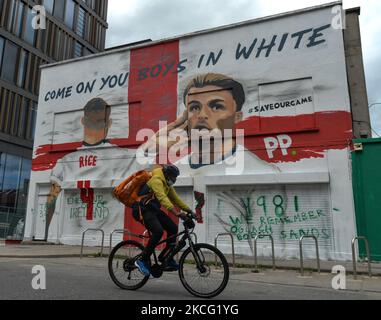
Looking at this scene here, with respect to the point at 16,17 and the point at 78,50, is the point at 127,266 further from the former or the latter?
the point at 78,50

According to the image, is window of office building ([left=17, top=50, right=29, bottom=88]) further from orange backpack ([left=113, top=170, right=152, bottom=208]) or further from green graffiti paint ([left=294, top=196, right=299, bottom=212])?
orange backpack ([left=113, top=170, right=152, bottom=208])

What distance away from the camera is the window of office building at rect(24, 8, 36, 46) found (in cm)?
3428

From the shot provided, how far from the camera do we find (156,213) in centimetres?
614

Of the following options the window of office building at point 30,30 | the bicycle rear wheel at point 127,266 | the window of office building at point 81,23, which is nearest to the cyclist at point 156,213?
the bicycle rear wheel at point 127,266

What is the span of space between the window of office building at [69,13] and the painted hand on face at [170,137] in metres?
26.8

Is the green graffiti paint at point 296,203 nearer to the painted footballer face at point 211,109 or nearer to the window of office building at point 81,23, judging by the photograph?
the painted footballer face at point 211,109

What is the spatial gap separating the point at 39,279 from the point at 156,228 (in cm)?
275

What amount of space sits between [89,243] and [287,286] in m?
11.1

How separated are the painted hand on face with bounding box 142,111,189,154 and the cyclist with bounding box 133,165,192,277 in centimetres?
944

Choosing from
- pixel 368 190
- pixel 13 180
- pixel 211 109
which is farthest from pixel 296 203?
pixel 13 180

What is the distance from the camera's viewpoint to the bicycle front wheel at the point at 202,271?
561cm

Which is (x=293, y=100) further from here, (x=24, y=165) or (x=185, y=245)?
(x=24, y=165)

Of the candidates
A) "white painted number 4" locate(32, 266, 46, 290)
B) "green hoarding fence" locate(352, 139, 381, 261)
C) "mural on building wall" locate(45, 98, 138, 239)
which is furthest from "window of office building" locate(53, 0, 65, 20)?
"white painted number 4" locate(32, 266, 46, 290)

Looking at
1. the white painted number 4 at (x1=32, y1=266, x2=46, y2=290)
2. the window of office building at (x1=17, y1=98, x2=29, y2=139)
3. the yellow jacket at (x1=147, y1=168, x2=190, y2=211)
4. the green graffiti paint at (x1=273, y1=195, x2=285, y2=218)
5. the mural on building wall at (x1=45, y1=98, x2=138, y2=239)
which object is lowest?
the white painted number 4 at (x1=32, y1=266, x2=46, y2=290)
